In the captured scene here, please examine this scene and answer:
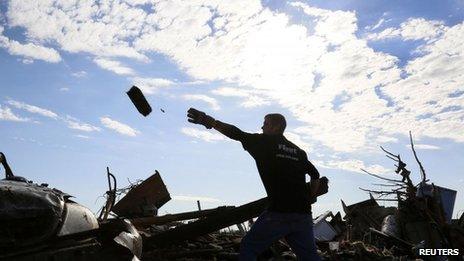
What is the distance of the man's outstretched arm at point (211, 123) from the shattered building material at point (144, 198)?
5.25m

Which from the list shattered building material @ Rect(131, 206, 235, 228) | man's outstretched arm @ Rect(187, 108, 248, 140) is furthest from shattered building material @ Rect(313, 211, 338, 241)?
man's outstretched arm @ Rect(187, 108, 248, 140)

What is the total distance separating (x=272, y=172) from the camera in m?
4.20

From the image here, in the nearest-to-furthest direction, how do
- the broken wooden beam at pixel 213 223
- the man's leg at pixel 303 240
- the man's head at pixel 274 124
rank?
1. the man's leg at pixel 303 240
2. the man's head at pixel 274 124
3. the broken wooden beam at pixel 213 223

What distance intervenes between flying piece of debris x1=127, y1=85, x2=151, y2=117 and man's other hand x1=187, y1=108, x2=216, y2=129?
1911 mm

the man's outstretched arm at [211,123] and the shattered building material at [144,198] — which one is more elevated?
the man's outstretched arm at [211,123]

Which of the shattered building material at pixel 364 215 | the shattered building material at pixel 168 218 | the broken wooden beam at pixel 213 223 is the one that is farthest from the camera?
the shattered building material at pixel 364 215

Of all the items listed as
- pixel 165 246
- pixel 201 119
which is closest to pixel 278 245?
pixel 165 246

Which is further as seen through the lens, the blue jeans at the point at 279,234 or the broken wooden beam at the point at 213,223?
the broken wooden beam at the point at 213,223

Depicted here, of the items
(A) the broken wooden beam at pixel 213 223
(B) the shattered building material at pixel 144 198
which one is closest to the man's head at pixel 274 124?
(A) the broken wooden beam at pixel 213 223

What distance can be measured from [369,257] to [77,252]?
6.22m

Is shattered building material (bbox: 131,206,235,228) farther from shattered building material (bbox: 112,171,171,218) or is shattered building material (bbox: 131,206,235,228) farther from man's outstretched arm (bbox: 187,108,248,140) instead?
man's outstretched arm (bbox: 187,108,248,140)

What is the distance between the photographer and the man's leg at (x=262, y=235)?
158 inches

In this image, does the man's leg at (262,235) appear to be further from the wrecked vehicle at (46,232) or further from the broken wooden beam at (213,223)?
the broken wooden beam at (213,223)

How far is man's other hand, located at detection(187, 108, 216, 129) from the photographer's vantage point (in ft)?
14.2
